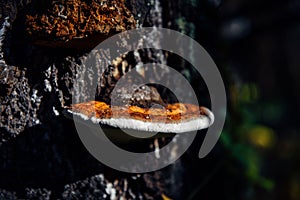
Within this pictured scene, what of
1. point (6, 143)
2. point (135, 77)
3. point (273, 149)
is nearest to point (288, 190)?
point (273, 149)

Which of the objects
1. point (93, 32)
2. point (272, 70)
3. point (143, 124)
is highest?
point (272, 70)

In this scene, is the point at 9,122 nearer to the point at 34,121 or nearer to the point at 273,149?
the point at 34,121

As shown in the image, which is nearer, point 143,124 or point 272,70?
point 143,124

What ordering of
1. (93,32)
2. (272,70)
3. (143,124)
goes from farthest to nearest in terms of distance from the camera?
(272,70) < (93,32) < (143,124)

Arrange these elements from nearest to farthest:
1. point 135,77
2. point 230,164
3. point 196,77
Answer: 1. point 135,77
2. point 196,77
3. point 230,164

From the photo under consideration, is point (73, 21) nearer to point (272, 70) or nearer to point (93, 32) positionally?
point (93, 32)

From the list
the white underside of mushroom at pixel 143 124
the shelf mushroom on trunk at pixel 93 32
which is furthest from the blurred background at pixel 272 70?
the white underside of mushroom at pixel 143 124

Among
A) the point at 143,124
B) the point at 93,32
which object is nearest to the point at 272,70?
the point at 93,32
